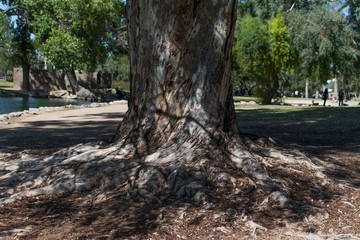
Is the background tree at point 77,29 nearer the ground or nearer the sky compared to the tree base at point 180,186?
nearer the sky

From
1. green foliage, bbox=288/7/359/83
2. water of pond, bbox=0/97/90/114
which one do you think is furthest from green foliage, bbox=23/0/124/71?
green foliage, bbox=288/7/359/83

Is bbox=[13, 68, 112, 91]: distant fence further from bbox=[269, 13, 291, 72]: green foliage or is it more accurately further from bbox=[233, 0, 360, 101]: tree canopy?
bbox=[269, 13, 291, 72]: green foliage

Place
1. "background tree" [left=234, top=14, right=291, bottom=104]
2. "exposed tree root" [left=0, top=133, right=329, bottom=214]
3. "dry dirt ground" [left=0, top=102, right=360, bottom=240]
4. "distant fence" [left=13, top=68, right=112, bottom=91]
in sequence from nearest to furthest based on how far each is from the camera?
"dry dirt ground" [left=0, top=102, right=360, bottom=240] < "exposed tree root" [left=0, top=133, right=329, bottom=214] < "background tree" [left=234, top=14, right=291, bottom=104] < "distant fence" [left=13, top=68, right=112, bottom=91]

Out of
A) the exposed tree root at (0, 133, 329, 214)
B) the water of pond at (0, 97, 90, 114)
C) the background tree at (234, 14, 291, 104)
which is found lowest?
the water of pond at (0, 97, 90, 114)

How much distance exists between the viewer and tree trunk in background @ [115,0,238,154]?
20.6ft

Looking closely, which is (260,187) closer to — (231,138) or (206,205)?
(206,205)

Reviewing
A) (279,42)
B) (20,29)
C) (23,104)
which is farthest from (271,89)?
(20,29)

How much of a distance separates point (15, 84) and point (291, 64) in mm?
38161

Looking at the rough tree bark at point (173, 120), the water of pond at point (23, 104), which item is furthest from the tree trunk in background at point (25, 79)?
the rough tree bark at point (173, 120)

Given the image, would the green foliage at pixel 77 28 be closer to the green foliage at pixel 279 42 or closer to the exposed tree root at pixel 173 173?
the green foliage at pixel 279 42

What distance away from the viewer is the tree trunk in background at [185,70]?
6273mm

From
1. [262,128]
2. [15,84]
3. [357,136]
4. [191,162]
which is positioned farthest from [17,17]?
[191,162]

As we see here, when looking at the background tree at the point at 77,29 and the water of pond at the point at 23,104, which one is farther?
the background tree at the point at 77,29

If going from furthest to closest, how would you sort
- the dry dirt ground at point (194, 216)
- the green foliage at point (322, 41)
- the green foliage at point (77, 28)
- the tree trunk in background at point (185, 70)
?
the green foliage at point (77, 28) < the green foliage at point (322, 41) < the tree trunk in background at point (185, 70) < the dry dirt ground at point (194, 216)
